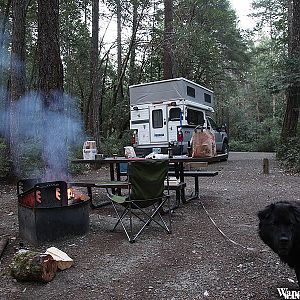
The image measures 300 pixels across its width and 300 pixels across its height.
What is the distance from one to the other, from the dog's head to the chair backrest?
6.47 feet

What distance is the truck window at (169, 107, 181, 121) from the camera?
38.4 feet

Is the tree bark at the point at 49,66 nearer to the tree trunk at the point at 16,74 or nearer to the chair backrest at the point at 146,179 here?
the chair backrest at the point at 146,179

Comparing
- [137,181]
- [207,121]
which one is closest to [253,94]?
[207,121]

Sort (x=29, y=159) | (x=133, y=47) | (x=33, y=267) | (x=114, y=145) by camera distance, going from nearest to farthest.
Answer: (x=33, y=267) < (x=29, y=159) < (x=114, y=145) < (x=133, y=47)

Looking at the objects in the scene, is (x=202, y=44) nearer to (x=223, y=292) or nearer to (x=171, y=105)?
(x=171, y=105)

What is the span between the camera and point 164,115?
39.3ft

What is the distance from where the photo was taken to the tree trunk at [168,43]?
627 inches

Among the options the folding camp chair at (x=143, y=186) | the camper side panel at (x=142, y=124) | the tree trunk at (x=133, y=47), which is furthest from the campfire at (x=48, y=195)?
the tree trunk at (x=133, y=47)

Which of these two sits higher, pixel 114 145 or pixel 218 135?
pixel 218 135

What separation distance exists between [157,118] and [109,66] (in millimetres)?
13043

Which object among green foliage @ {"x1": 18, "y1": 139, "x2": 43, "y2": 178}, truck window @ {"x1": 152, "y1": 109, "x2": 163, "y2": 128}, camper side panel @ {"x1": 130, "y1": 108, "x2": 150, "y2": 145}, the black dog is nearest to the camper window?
truck window @ {"x1": 152, "y1": 109, "x2": 163, "y2": 128}

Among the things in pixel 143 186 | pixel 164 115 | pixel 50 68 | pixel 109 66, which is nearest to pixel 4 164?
pixel 50 68

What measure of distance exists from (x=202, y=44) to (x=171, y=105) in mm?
7247

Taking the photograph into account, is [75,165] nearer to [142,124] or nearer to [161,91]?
[142,124]
